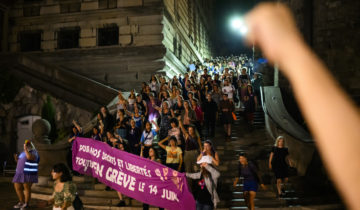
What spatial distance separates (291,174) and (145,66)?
13.7 metres

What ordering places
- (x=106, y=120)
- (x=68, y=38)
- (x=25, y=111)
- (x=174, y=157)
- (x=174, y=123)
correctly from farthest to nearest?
1. (x=68, y=38)
2. (x=25, y=111)
3. (x=106, y=120)
4. (x=174, y=123)
5. (x=174, y=157)

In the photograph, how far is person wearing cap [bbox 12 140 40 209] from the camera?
28.9 feet

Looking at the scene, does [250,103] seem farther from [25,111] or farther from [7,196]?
[25,111]

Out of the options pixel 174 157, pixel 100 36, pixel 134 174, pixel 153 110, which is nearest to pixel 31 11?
pixel 100 36

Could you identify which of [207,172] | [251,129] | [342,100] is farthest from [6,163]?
[342,100]

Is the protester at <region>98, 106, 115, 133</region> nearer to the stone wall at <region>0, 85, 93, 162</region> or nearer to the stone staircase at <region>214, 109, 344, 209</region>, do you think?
the stone staircase at <region>214, 109, 344, 209</region>

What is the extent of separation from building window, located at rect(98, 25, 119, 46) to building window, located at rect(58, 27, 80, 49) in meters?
1.89

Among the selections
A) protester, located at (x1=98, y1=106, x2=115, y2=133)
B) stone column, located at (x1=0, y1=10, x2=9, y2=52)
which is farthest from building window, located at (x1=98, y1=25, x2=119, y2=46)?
protester, located at (x1=98, y1=106, x2=115, y2=133)

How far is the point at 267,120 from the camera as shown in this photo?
1349 centimetres

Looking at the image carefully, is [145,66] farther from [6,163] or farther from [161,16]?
[6,163]

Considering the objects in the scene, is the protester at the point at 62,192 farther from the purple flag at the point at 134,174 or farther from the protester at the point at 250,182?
the protester at the point at 250,182

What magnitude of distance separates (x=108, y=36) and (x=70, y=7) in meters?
3.89

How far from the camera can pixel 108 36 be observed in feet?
75.1

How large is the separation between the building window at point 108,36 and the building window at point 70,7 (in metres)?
2.50
